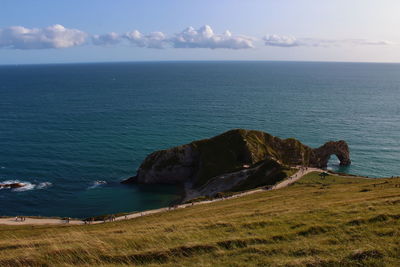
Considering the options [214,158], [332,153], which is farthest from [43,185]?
[332,153]

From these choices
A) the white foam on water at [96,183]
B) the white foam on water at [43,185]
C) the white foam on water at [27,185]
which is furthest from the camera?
the white foam on water at [96,183]

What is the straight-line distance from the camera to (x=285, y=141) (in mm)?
93500

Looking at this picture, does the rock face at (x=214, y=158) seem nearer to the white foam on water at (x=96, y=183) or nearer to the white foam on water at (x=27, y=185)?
the white foam on water at (x=96, y=183)

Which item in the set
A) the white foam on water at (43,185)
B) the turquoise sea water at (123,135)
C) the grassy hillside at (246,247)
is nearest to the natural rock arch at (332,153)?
the turquoise sea water at (123,135)

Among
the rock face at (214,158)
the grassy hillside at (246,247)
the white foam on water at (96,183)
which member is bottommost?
the white foam on water at (96,183)

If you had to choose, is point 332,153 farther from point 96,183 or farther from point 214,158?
point 96,183

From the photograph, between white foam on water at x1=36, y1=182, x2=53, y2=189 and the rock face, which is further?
the rock face

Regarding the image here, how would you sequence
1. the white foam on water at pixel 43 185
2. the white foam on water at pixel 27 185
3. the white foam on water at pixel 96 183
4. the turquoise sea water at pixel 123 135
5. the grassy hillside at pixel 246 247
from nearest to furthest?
the grassy hillside at pixel 246 247 < the turquoise sea water at pixel 123 135 < the white foam on water at pixel 27 185 < the white foam on water at pixel 43 185 < the white foam on water at pixel 96 183

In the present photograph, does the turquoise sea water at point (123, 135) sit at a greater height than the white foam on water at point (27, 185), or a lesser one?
greater

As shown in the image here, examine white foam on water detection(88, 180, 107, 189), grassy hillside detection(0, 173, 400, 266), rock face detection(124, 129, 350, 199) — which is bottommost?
white foam on water detection(88, 180, 107, 189)

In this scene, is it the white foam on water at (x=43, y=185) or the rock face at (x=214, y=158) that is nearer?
the white foam on water at (x=43, y=185)

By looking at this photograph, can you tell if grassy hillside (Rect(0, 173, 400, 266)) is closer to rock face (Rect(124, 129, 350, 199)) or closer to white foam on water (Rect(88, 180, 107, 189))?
rock face (Rect(124, 129, 350, 199))

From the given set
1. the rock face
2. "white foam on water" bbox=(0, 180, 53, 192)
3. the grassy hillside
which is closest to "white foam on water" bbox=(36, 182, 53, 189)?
"white foam on water" bbox=(0, 180, 53, 192)

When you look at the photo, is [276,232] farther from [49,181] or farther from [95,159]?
[95,159]
